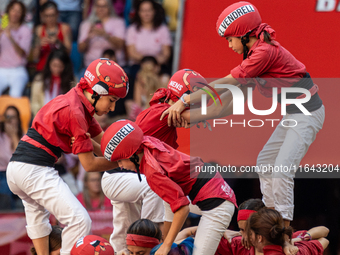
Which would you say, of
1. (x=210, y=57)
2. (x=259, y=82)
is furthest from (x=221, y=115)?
(x=210, y=57)

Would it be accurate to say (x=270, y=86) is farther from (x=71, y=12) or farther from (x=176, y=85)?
(x=71, y=12)

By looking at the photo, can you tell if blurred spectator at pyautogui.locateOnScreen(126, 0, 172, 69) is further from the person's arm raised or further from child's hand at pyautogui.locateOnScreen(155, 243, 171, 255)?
child's hand at pyautogui.locateOnScreen(155, 243, 171, 255)

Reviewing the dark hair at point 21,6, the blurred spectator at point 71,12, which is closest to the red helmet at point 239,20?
the blurred spectator at point 71,12

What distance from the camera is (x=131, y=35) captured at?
189 inches

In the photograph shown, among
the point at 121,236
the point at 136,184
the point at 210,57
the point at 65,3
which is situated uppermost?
the point at 65,3

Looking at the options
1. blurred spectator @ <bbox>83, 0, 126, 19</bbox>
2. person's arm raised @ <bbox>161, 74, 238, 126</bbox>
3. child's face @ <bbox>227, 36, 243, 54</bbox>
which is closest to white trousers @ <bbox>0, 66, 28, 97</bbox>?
blurred spectator @ <bbox>83, 0, 126, 19</bbox>

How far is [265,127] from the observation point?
4289 millimetres

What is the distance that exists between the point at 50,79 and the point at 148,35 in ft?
3.84

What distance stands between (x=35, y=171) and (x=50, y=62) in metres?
1.86

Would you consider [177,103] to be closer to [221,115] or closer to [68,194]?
Result: [221,115]

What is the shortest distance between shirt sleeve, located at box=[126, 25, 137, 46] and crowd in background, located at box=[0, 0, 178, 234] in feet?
0.04

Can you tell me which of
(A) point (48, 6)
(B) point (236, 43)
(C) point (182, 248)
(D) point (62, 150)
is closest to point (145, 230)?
(C) point (182, 248)

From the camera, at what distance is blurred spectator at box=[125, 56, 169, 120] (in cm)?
480

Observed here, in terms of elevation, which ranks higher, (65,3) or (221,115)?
(65,3)
